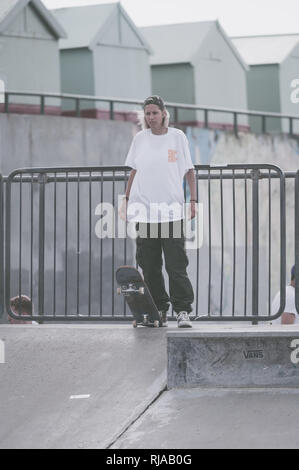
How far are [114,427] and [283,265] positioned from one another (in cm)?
249

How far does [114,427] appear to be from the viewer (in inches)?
232

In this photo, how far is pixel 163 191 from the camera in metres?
7.65

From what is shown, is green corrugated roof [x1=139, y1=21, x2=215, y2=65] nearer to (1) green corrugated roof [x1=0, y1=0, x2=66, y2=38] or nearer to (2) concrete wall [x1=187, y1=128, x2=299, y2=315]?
(2) concrete wall [x1=187, y1=128, x2=299, y2=315]

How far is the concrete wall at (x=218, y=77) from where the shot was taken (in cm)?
3550

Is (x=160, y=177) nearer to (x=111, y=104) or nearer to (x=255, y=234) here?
(x=255, y=234)

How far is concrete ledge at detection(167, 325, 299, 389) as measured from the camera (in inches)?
256

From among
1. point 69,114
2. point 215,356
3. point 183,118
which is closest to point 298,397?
point 215,356

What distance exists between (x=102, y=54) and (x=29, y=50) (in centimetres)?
325

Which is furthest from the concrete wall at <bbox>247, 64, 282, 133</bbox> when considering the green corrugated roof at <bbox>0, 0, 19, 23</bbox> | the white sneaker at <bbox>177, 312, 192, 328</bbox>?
the white sneaker at <bbox>177, 312, 192, 328</bbox>

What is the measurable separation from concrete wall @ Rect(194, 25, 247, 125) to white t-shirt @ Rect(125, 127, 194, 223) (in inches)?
1068

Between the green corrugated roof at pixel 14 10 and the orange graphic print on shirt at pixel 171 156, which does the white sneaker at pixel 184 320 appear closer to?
the orange graphic print on shirt at pixel 171 156

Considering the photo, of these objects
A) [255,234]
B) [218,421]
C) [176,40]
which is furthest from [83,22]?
[218,421]

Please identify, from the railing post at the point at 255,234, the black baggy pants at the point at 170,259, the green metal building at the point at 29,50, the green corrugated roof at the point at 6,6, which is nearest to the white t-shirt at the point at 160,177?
the black baggy pants at the point at 170,259
